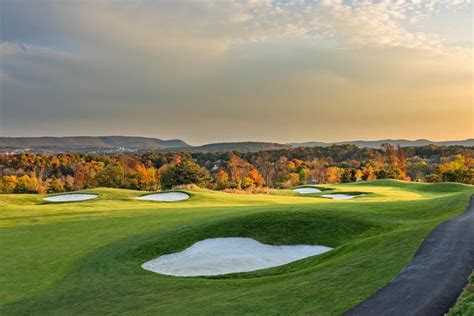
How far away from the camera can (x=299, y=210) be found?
2503cm

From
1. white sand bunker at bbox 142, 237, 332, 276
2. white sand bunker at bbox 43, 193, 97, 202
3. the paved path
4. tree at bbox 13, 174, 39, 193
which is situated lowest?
tree at bbox 13, 174, 39, 193

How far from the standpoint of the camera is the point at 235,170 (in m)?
118

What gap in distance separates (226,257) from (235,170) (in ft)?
325

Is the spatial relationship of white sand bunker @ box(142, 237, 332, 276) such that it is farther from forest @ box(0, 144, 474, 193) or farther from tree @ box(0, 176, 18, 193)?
tree @ box(0, 176, 18, 193)

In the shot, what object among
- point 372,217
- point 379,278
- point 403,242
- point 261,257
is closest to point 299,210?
point 372,217

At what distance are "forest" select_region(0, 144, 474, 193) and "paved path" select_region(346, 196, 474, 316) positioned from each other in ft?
135

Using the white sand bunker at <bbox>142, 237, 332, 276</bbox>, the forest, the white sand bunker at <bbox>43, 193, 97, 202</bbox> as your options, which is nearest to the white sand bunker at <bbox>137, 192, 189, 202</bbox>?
the white sand bunker at <bbox>43, 193, 97, 202</bbox>

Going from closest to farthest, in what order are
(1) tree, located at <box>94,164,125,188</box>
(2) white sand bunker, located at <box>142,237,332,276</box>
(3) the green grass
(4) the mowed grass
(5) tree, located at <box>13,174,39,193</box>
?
(3) the green grass
(4) the mowed grass
(2) white sand bunker, located at <box>142,237,332,276</box>
(5) tree, located at <box>13,174,39,193</box>
(1) tree, located at <box>94,164,125,188</box>

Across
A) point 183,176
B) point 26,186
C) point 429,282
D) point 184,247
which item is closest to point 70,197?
point 184,247

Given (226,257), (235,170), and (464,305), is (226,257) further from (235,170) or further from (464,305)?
(235,170)

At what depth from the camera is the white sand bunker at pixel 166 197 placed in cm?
4297

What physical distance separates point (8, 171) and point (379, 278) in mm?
136145

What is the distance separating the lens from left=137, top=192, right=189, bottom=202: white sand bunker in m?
43.0

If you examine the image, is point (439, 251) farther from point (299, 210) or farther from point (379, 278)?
point (299, 210)
